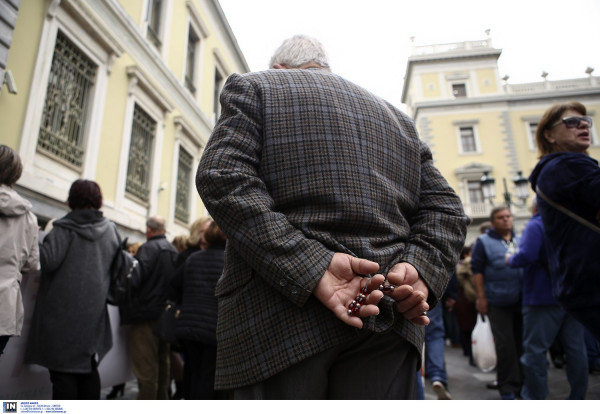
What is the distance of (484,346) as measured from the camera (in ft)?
14.5

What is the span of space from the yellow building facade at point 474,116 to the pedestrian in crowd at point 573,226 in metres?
24.4

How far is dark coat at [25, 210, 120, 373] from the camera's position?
273 cm

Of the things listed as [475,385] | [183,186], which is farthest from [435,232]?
[183,186]

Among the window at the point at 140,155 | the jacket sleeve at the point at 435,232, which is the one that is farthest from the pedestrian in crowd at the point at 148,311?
the window at the point at 140,155

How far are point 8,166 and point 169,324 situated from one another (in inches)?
69.5

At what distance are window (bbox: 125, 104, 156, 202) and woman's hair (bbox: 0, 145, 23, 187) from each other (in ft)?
20.5

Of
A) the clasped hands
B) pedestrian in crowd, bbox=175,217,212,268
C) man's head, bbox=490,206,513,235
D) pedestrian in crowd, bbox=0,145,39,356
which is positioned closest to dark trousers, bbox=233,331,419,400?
the clasped hands

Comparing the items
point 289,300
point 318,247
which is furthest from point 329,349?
point 318,247

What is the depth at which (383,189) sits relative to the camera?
126 cm

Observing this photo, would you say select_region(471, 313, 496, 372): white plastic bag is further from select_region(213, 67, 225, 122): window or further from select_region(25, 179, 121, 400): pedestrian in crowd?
select_region(213, 67, 225, 122): window

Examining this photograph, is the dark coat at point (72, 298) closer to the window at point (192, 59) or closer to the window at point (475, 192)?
the window at point (192, 59)

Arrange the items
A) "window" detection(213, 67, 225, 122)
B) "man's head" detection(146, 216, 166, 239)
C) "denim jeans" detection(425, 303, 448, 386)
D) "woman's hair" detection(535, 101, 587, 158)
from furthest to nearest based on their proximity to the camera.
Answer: "window" detection(213, 67, 225, 122) < "man's head" detection(146, 216, 166, 239) < "denim jeans" detection(425, 303, 448, 386) < "woman's hair" detection(535, 101, 587, 158)
